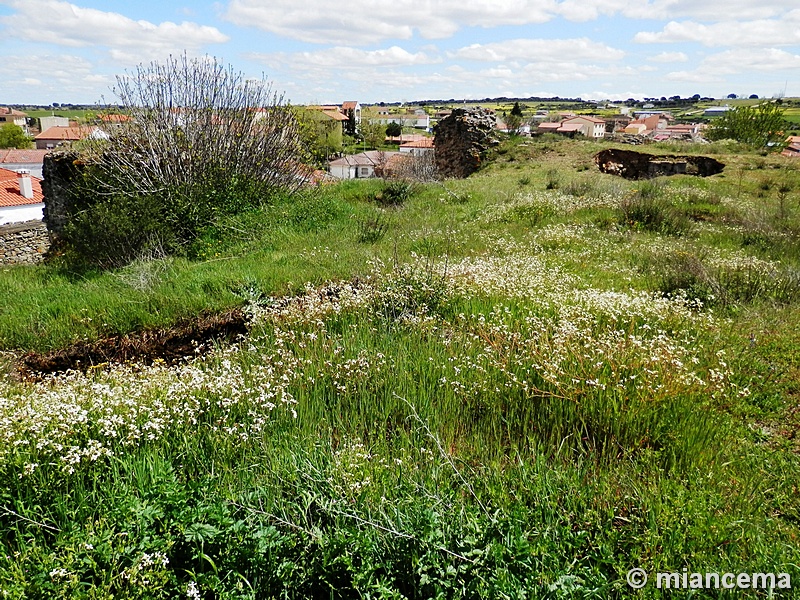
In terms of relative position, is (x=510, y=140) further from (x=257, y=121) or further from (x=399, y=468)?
(x=399, y=468)

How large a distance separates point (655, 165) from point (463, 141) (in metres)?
8.53

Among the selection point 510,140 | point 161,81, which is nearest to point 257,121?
point 161,81

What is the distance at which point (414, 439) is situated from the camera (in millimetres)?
3324

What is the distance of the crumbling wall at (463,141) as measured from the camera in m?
23.8

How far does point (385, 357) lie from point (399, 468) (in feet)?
4.78

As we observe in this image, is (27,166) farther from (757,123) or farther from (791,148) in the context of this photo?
(791,148)

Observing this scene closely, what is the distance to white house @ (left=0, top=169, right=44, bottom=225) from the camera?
108ft

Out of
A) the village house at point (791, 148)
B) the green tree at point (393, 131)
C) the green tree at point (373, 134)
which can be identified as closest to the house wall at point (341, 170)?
the green tree at point (373, 134)

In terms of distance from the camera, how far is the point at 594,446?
129 inches

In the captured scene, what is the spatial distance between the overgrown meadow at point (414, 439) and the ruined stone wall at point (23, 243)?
1206 centimetres

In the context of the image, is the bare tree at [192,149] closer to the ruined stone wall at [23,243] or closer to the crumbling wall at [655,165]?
the ruined stone wall at [23,243]

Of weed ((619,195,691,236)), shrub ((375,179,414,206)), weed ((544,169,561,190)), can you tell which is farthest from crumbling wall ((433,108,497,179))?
weed ((619,195,691,236))

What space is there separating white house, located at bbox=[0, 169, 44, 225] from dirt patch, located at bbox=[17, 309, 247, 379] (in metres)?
33.5

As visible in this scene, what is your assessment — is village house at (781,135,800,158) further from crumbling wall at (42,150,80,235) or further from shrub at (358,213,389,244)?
crumbling wall at (42,150,80,235)
